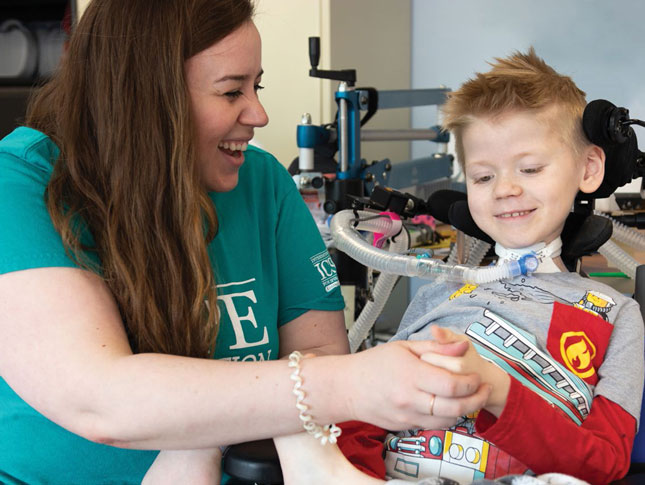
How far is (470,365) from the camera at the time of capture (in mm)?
809

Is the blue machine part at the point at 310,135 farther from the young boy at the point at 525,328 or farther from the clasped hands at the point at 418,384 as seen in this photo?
the clasped hands at the point at 418,384

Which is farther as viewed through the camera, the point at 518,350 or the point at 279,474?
the point at 518,350

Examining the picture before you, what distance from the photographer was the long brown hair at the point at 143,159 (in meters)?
0.97

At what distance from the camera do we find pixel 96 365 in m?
0.81

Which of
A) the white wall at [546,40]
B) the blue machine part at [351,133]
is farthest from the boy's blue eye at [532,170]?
the white wall at [546,40]

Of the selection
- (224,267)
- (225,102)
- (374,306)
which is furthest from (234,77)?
(374,306)

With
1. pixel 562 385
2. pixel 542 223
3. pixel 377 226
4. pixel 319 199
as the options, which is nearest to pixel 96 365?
pixel 562 385

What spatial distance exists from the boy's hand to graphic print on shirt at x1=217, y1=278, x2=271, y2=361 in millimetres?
391

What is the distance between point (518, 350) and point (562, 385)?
76mm

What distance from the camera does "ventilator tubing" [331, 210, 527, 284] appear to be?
120cm

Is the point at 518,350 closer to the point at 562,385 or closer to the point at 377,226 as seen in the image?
the point at 562,385

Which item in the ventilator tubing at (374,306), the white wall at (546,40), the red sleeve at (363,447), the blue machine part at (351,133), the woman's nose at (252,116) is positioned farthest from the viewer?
the white wall at (546,40)

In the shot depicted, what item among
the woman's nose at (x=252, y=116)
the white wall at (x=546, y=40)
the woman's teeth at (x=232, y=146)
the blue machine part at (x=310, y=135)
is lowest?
the blue machine part at (x=310, y=135)

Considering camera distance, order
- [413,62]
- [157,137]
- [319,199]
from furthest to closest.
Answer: [413,62] < [319,199] < [157,137]
